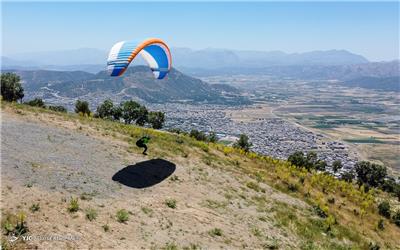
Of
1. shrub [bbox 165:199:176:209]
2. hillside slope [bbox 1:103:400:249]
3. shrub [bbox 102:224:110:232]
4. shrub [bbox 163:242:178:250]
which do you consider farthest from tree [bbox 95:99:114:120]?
shrub [bbox 163:242:178:250]

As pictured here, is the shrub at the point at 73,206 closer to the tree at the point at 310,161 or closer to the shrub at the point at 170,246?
the shrub at the point at 170,246

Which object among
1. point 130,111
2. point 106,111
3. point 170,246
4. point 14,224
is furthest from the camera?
point 130,111

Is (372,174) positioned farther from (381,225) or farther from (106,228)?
(106,228)

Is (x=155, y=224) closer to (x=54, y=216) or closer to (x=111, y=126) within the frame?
(x=54, y=216)

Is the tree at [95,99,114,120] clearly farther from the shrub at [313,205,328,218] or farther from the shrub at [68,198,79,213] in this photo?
the shrub at [68,198,79,213]

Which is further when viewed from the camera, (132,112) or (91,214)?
(132,112)

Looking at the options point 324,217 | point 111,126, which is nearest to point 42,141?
point 111,126

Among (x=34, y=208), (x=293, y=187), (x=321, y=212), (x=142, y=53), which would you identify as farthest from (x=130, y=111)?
(x=34, y=208)
